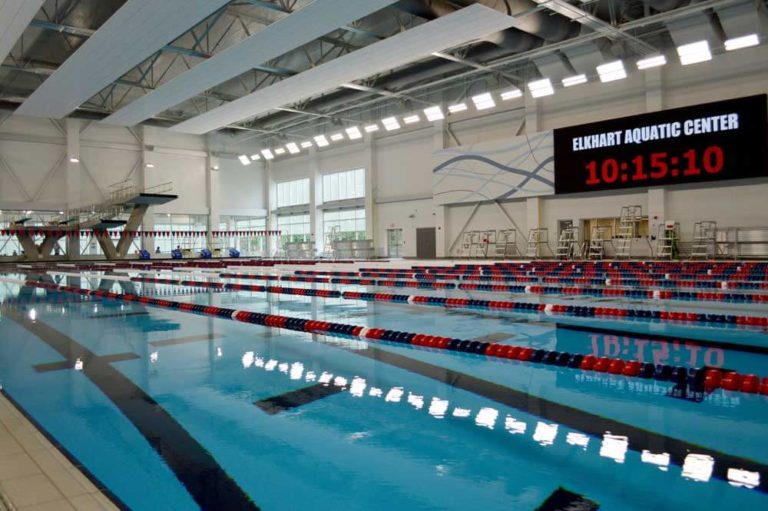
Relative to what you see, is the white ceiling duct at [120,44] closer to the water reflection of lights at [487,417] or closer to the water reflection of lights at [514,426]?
the water reflection of lights at [487,417]

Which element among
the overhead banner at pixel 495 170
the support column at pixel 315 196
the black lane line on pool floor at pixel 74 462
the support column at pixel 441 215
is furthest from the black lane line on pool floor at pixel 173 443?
the support column at pixel 315 196

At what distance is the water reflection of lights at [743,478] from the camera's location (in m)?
1.83

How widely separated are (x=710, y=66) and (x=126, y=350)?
18445 mm

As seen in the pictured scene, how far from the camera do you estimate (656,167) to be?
17750 mm

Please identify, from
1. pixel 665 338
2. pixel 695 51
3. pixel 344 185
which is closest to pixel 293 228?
pixel 344 185

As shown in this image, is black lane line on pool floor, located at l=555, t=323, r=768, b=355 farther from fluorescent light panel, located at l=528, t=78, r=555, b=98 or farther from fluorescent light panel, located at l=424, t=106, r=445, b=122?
fluorescent light panel, located at l=424, t=106, r=445, b=122

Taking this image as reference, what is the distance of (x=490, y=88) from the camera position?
70.5 feet

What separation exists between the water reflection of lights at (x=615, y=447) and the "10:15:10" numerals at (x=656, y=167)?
672 inches

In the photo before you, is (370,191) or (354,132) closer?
(354,132)

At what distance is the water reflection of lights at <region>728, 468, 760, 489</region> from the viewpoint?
183cm

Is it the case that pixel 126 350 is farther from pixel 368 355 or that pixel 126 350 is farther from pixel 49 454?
pixel 49 454

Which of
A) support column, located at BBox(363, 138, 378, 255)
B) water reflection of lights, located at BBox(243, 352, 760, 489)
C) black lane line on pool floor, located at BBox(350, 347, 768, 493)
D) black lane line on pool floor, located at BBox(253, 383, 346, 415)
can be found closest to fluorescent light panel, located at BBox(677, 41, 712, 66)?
black lane line on pool floor, located at BBox(350, 347, 768, 493)

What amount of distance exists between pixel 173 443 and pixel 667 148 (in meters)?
18.4

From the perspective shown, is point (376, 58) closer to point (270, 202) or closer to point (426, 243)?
point (426, 243)
